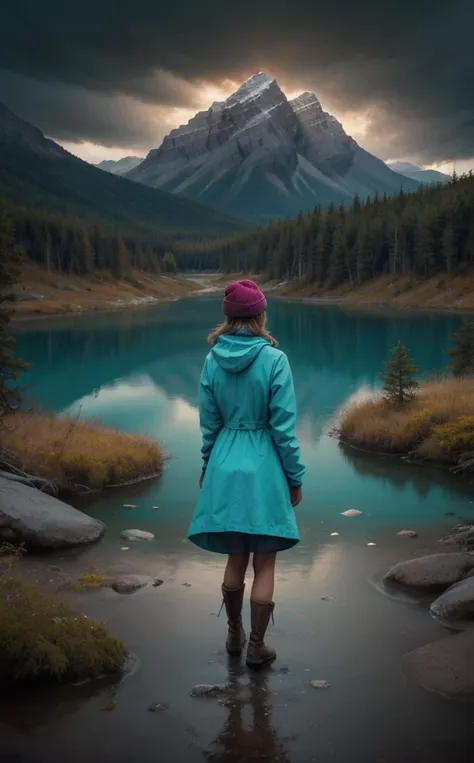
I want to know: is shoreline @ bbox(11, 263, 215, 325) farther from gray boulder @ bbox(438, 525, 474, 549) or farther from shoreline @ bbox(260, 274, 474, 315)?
gray boulder @ bbox(438, 525, 474, 549)

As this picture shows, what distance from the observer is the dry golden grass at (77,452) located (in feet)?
57.3

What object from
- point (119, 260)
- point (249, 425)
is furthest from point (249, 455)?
point (119, 260)

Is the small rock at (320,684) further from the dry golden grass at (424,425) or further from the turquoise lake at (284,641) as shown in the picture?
the dry golden grass at (424,425)

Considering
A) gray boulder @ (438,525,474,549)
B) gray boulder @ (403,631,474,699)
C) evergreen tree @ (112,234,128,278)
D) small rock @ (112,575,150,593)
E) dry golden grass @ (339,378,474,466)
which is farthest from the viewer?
evergreen tree @ (112,234,128,278)

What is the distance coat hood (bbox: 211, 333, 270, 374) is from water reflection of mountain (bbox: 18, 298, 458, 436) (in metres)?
19.3

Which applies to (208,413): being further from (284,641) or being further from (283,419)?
(284,641)

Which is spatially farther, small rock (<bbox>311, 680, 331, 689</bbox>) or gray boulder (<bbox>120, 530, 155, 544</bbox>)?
gray boulder (<bbox>120, 530, 155, 544</bbox>)

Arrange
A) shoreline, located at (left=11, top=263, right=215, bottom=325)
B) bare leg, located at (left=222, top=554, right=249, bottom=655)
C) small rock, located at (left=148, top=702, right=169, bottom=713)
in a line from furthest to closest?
shoreline, located at (left=11, top=263, right=215, bottom=325) → bare leg, located at (left=222, top=554, right=249, bottom=655) → small rock, located at (left=148, top=702, right=169, bottom=713)

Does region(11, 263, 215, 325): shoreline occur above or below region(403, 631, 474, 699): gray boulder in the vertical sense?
above

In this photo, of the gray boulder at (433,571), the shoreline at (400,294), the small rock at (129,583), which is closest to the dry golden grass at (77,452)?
the small rock at (129,583)

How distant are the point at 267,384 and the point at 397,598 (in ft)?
13.9

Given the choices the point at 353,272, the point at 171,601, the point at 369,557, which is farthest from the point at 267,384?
the point at 353,272

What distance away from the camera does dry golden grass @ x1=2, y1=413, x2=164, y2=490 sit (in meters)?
17.5

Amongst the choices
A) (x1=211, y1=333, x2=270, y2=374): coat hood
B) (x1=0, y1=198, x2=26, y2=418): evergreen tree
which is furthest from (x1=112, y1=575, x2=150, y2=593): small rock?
(x1=0, y1=198, x2=26, y2=418): evergreen tree
